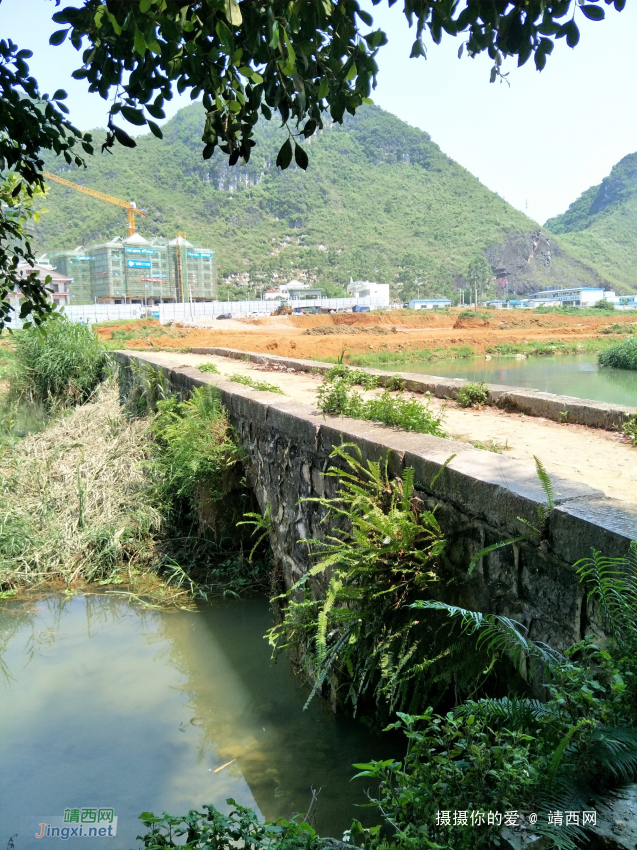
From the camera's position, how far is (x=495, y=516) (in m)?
2.42

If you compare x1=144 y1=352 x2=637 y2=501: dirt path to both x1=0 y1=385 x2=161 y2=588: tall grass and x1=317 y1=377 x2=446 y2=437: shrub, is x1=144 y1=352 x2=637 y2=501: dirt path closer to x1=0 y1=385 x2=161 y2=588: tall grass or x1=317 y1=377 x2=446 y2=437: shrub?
x1=317 y1=377 x2=446 y2=437: shrub

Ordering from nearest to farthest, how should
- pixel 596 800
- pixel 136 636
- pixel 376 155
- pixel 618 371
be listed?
pixel 596 800
pixel 136 636
pixel 618 371
pixel 376 155

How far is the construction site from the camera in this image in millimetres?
64500

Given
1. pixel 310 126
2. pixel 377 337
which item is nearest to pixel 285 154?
Answer: pixel 310 126

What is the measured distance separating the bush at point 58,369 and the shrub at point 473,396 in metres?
9.07

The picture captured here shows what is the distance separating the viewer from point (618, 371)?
1631 cm

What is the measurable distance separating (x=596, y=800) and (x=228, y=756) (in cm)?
272

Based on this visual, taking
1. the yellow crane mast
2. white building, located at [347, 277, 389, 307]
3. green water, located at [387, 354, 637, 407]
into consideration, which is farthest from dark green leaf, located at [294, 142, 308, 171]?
the yellow crane mast

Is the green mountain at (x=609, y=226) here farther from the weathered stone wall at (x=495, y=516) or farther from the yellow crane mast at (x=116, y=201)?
the weathered stone wall at (x=495, y=516)

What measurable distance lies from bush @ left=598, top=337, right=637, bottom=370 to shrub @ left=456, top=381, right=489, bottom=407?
1352 centimetres

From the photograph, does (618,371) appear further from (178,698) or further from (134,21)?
(134,21)

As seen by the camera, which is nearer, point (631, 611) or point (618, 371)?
point (631, 611)

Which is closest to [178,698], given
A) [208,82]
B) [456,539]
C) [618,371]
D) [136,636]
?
[136,636]

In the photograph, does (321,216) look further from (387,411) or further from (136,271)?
(387,411)
